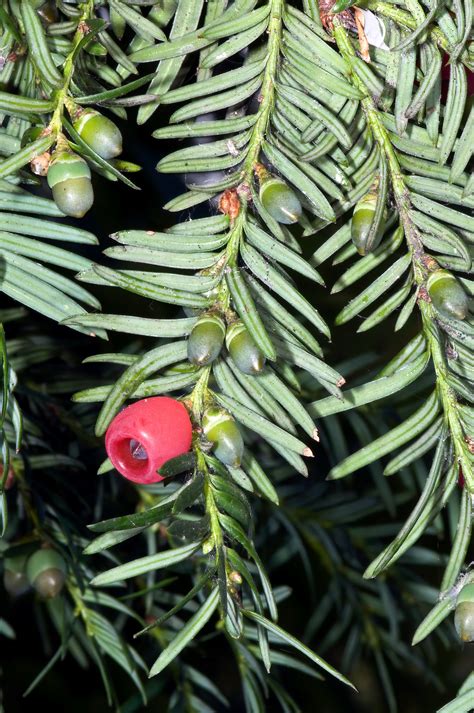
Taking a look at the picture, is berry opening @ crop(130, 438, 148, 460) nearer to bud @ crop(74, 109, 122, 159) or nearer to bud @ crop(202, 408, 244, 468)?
bud @ crop(202, 408, 244, 468)

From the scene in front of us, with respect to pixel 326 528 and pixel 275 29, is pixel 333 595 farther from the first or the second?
pixel 275 29

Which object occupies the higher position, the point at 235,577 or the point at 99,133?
the point at 99,133

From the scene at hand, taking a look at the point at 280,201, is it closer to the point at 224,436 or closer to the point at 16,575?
the point at 224,436

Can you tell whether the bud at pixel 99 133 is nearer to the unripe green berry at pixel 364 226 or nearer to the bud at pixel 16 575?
the unripe green berry at pixel 364 226

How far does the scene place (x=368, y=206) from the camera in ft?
1.61

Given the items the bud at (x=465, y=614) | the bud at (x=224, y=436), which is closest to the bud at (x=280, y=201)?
the bud at (x=224, y=436)

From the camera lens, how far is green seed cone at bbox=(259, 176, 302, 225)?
0.46 m

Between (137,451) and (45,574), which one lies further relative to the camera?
(45,574)

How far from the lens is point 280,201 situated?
0.47 metres

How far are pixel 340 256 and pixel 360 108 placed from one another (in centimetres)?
9

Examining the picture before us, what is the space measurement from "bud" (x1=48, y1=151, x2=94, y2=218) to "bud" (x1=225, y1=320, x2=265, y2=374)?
0.10 meters

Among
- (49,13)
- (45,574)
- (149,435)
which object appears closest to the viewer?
(149,435)

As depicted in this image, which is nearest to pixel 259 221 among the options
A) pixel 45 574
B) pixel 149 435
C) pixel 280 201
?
pixel 280 201

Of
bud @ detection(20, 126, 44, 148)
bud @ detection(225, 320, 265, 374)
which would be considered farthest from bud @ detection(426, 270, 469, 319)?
bud @ detection(20, 126, 44, 148)
